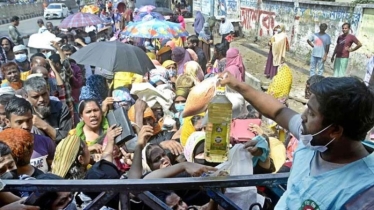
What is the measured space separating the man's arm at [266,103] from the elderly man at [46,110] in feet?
7.66

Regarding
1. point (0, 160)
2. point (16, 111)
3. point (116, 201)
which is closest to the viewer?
point (116, 201)

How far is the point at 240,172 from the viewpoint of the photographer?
203 cm

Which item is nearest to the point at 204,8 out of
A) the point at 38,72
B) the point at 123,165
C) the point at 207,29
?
the point at 207,29

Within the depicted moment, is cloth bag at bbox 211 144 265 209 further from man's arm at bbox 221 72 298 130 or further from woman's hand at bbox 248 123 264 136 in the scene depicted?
woman's hand at bbox 248 123 264 136

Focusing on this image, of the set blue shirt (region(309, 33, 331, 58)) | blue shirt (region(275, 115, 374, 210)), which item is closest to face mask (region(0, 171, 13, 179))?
blue shirt (region(275, 115, 374, 210))

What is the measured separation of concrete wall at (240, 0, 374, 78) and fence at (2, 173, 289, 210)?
997 cm

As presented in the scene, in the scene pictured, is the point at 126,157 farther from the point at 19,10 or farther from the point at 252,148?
the point at 19,10

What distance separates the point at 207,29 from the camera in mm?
12836

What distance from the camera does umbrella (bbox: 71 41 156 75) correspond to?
532 cm

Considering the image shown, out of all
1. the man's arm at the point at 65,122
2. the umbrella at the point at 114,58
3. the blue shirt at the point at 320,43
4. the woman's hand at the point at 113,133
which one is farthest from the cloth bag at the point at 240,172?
the blue shirt at the point at 320,43

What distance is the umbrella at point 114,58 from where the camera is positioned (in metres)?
5.32

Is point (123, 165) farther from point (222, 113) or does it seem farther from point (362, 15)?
point (362, 15)

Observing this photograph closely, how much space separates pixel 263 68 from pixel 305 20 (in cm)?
266

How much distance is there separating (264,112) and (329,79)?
2.30 ft
